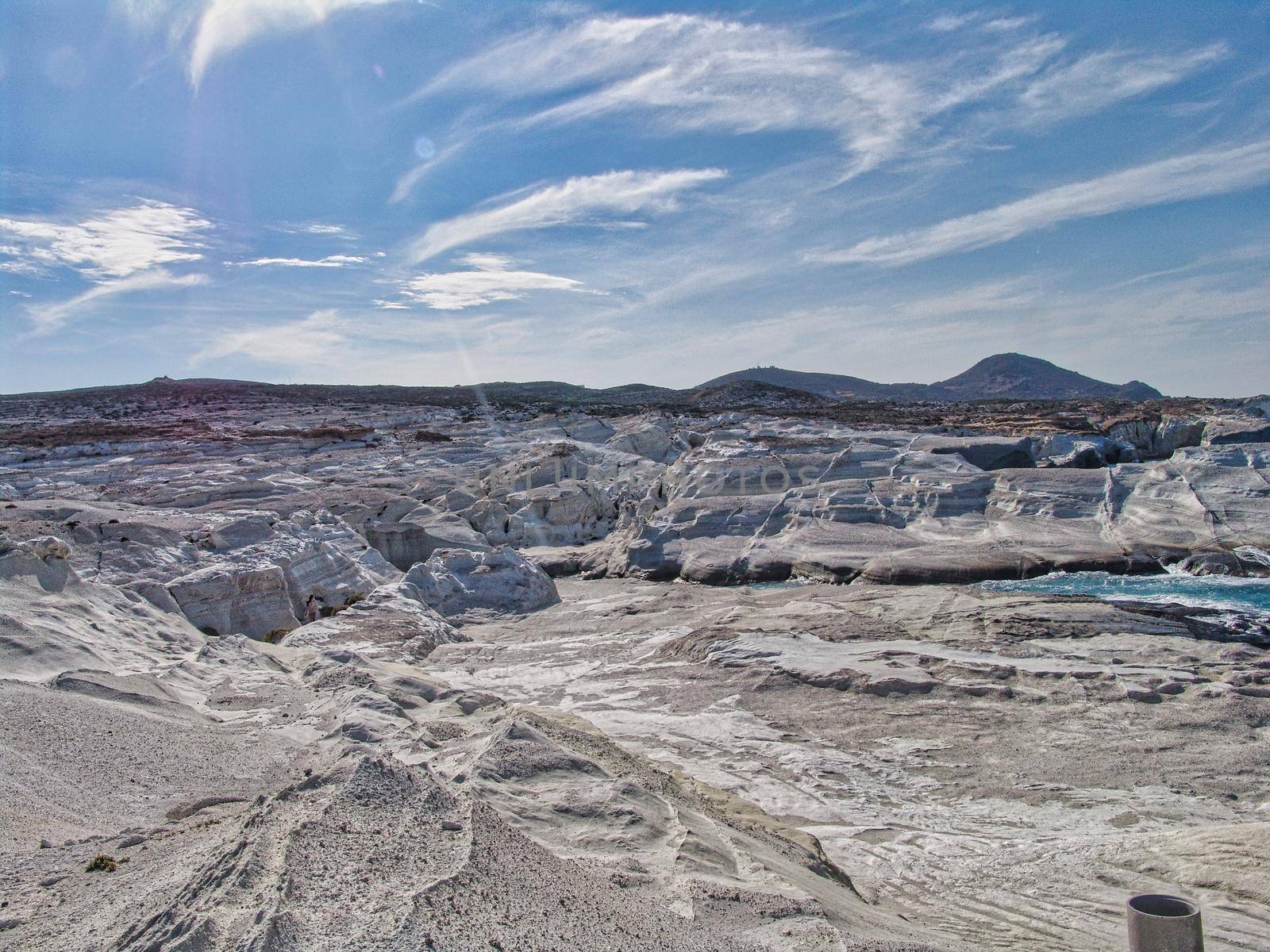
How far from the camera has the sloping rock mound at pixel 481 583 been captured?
64.6 ft

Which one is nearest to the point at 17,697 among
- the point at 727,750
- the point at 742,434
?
the point at 727,750

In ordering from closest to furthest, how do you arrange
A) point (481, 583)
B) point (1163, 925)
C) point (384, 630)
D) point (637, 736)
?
1. point (1163, 925)
2. point (637, 736)
3. point (384, 630)
4. point (481, 583)

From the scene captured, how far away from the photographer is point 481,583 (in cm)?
2052

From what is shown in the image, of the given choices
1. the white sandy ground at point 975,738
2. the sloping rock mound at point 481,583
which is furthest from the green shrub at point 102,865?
the sloping rock mound at point 481,583

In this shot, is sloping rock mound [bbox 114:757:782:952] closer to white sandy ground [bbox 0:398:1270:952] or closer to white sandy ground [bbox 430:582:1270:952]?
white sandy ground [bbox 0:398:1270:952]

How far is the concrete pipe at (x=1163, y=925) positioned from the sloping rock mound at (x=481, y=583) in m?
16.6

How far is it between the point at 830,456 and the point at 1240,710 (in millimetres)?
19898

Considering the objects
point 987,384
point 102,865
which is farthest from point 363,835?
point 987,384

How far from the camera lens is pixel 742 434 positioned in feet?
134

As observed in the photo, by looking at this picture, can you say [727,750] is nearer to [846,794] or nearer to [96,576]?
[846,794]

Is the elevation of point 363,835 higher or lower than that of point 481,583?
higher

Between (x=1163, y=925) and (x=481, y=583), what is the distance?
1769 centimetres

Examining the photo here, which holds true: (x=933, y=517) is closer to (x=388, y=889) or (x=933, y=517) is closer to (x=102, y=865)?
(x=388, y=889)

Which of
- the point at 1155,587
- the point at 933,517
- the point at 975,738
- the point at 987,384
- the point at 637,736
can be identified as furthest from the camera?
the point at 987,384
